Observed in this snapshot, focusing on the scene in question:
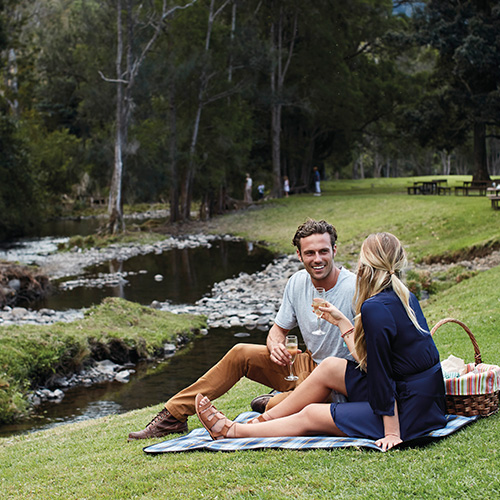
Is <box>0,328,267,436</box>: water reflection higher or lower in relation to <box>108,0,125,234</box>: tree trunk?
lower

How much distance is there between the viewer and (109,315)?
1475 centimetres

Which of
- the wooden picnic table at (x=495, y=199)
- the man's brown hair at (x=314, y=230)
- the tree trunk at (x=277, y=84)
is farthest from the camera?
the tree trunk at (x=277, y=84)

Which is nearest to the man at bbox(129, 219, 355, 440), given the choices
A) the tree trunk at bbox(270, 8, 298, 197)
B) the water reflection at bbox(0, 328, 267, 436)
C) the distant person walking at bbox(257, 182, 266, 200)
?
Answer: the water reflection at bbox(0, 328, 267, 436)

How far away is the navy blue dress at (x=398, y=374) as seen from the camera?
5.06m

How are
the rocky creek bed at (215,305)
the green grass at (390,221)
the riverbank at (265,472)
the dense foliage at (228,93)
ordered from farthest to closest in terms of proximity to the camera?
the dense foliage at (228,93), the green grass at (390,221), the rocky creek bed at (215,305), the riverbank at (265,472)

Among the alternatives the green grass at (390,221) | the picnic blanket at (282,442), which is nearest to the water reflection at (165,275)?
the green grass at (390,221)

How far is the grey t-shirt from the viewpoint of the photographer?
613cm

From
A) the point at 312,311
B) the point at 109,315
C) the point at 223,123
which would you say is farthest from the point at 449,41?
the point at 312,311

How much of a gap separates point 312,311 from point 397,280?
1.23m

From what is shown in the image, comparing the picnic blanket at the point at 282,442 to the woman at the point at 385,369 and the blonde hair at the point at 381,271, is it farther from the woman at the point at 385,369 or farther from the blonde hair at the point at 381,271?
the blonde hair at the point at 381,271

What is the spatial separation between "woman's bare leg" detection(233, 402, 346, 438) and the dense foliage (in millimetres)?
31508

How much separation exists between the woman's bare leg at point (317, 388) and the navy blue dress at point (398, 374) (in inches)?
12.2

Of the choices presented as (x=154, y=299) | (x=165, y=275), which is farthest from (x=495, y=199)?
(x=154, y=299)

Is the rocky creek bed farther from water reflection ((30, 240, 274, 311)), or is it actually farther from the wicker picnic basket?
the wicker picnic basket
